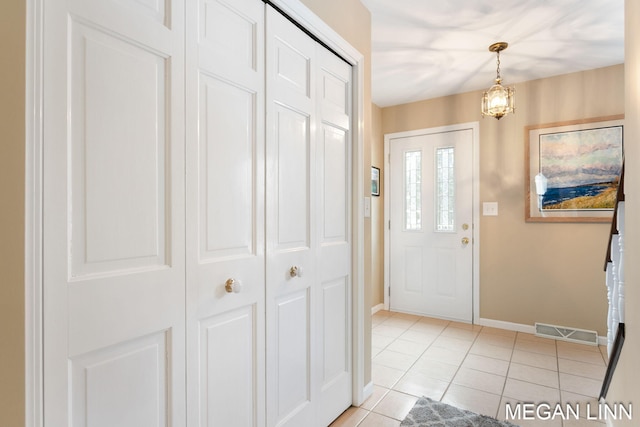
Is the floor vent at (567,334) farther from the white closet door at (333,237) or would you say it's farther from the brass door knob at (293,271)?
the brass door knob at (293,271)

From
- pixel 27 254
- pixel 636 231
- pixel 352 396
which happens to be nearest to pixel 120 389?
pixel 27 254

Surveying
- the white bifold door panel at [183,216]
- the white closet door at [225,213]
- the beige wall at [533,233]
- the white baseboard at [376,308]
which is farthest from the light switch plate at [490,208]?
the white closet door at [225,213]

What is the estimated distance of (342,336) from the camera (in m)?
2.00

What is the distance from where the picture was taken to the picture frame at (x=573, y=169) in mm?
2980

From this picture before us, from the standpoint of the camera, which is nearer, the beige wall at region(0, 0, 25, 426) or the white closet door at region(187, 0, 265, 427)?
the beige wall at region(0, 0, 25, 426)

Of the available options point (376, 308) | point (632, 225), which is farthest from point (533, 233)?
point (632, 225)

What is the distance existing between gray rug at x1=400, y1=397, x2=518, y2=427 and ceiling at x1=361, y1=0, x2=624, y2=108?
8.10 ft

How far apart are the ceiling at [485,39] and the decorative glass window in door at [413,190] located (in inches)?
32.3

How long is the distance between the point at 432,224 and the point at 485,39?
1.92 meters

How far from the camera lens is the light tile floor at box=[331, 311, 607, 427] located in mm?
2064

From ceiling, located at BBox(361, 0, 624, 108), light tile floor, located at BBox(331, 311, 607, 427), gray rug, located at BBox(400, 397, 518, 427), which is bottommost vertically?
light tile floor, located at BBox(331, 311, 607, 427)

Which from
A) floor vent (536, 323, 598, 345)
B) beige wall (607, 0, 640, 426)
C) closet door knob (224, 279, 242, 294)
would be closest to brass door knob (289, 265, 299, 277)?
closet door knob (224, 279, 242, 294)

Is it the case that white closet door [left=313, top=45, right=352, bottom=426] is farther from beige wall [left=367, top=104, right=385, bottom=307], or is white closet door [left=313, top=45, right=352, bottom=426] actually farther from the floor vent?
the floor vent

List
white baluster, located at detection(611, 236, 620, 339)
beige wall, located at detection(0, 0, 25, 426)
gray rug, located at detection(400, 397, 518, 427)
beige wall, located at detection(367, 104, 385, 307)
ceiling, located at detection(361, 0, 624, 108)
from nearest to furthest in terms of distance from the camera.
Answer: beige wall, located at detection(0, 0, 25, 426)
white baluster, located at detection(611, 236, 620, 339)
gray rug, located at detection(400, 397, 518, 427)
ceiling, located at detection(361, 0, 624, 108)
beige wall, located at detection(367, 104, 385, 307)
